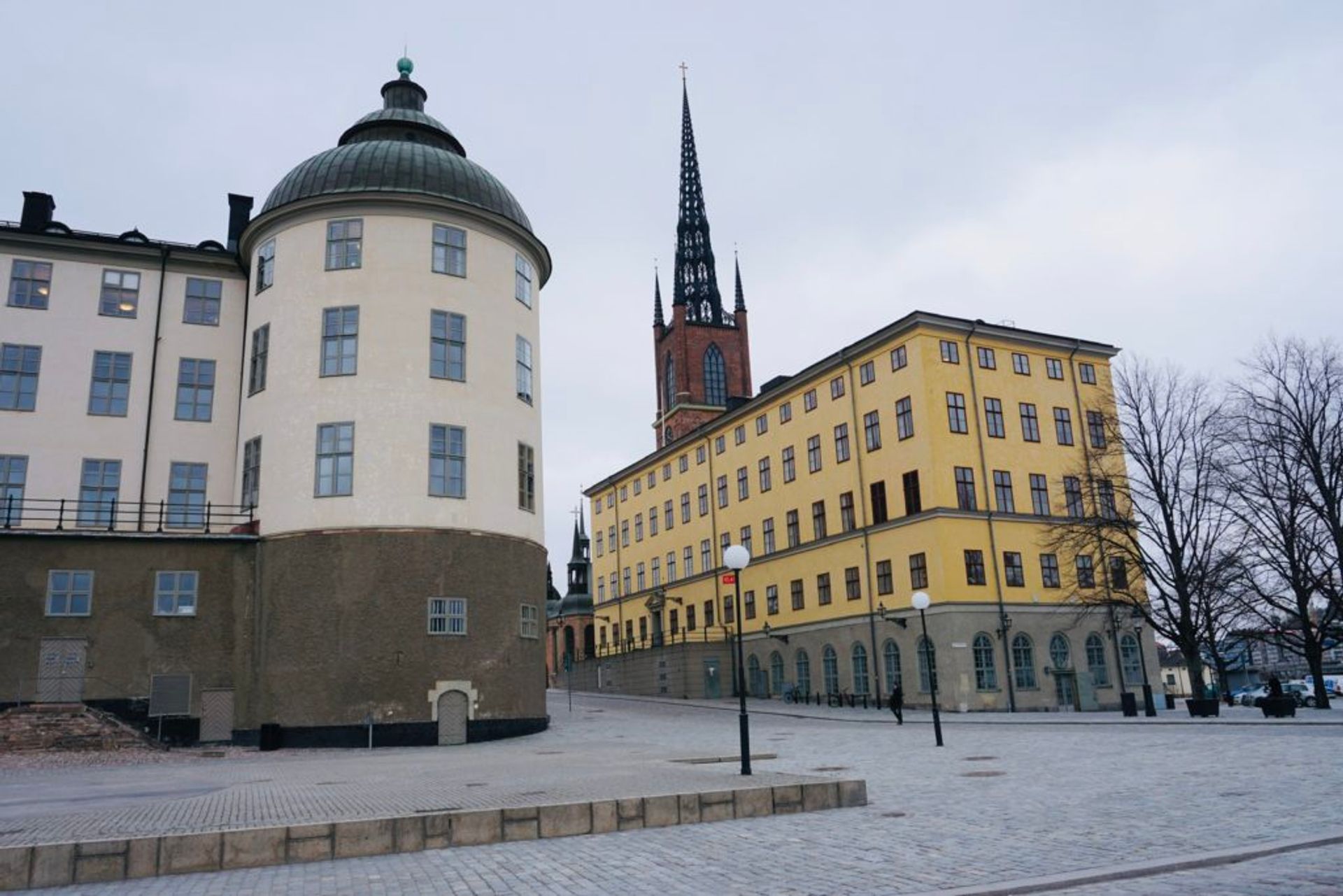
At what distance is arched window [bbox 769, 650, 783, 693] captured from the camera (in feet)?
179

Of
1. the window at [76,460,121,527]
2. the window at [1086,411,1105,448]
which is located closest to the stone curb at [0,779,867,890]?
the window at [76,460,121,527]

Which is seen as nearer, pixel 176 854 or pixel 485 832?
pixel 176 854

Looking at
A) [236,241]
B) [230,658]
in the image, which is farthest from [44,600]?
[236,241]

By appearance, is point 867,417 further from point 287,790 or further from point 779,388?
point 287,790

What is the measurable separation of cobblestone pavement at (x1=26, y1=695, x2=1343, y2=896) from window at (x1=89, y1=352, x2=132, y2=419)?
23735mm

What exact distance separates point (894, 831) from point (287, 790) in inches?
394

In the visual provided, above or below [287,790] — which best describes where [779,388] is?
above

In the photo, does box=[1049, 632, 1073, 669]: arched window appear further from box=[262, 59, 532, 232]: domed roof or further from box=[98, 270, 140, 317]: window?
box=[98, 270, 140, 317]: window

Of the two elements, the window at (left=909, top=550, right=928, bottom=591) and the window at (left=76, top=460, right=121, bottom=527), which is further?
the window at (left=909, top=550, right=928, bottom=591)

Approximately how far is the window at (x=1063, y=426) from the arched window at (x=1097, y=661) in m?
9.57

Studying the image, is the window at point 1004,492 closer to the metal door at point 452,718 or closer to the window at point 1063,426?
the window at point 1063,426

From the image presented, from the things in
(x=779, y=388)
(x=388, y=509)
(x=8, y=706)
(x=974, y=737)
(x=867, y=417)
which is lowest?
(x=974, y=737)

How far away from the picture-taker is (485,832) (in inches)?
448

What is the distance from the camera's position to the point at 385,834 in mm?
10922
